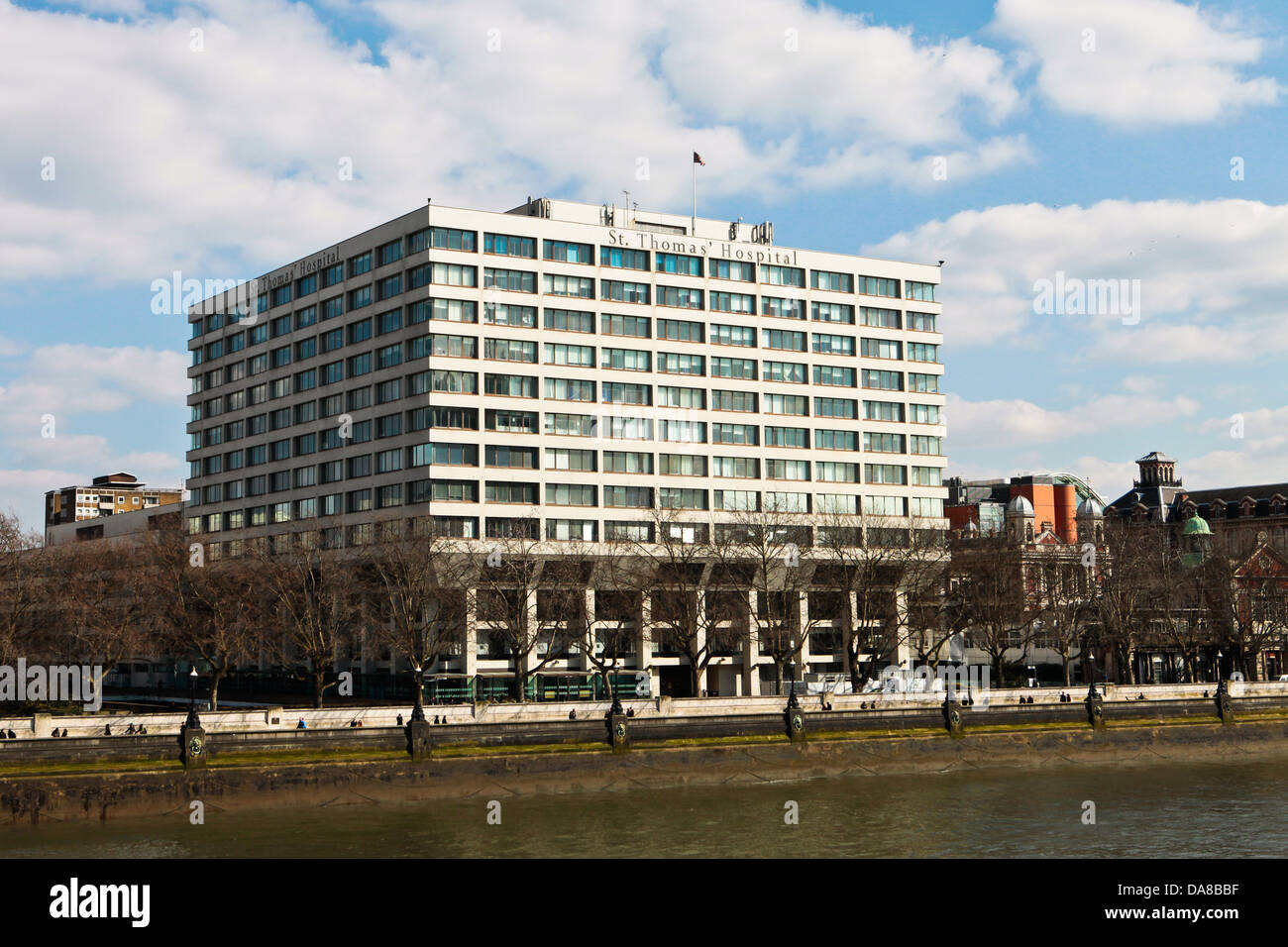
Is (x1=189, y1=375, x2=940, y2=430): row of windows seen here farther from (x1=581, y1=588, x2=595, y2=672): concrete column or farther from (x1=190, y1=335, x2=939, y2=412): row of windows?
(x1=581, y1=588, x2=595, y2=672): concrete column

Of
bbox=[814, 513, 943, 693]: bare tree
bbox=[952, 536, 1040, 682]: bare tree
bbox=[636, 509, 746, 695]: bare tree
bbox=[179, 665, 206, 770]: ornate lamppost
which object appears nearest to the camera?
bbox=[179, 665, 206, 770]: ornate lamppost

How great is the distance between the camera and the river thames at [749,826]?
4906 centimetres

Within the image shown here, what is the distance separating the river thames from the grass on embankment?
98.1 inches

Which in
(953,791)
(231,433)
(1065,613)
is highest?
(231,433)

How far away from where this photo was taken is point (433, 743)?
218ft

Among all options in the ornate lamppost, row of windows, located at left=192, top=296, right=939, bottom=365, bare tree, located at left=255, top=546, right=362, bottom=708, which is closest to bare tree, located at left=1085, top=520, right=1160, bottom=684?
row of windows, located at left=192, top=296, right=939, bottom=365

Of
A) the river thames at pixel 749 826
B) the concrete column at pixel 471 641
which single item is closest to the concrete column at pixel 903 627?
the concrete column at pixel 471 641

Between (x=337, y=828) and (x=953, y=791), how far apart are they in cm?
3143

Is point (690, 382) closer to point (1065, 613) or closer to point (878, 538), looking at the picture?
point (878, 538)

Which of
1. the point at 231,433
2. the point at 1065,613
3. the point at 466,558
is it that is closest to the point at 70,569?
the point at 466,558

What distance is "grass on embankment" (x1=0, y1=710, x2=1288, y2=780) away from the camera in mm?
57750

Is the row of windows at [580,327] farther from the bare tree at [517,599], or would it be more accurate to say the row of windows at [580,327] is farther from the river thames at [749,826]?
the river thames at [749,826]

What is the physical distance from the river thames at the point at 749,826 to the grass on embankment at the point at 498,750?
249cm

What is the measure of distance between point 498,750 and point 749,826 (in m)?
17.1
